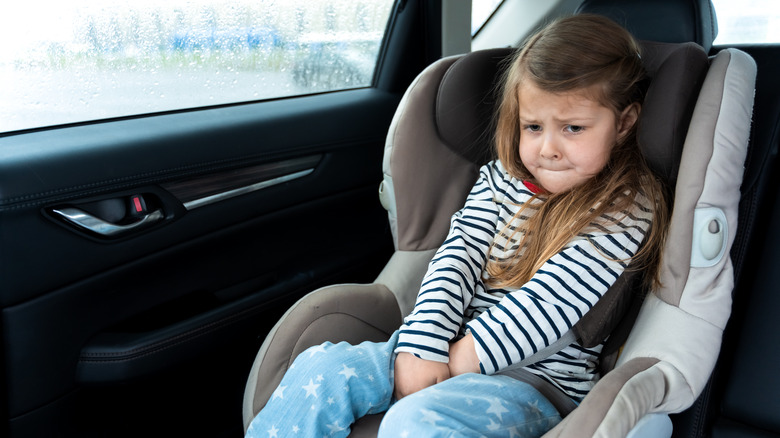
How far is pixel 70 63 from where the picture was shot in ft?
5.05

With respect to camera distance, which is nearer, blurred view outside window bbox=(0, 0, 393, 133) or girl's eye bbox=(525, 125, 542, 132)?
girl's eye bbox=(525, 125, 542, 132)

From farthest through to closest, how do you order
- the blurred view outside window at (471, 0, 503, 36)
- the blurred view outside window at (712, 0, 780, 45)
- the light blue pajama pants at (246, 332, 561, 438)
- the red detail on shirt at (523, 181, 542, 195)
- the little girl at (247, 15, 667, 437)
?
the blurred view outside window at (471, 0, 503, 36) → the blurred view outside window at (712, 0, 780, 45) → the red detail on shirt at (523, 181, 542, 195) → the little girl at (247, 15, 667, 437) → the light blue pajama pants at (246, 332, 561, 438)

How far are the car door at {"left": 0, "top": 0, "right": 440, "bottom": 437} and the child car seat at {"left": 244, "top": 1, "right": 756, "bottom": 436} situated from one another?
0.35 metres

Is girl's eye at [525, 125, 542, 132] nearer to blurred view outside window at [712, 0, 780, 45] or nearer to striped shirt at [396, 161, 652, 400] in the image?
striped shirt at [396, 161, 652, 400]

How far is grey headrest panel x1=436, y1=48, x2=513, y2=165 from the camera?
5.03 feet

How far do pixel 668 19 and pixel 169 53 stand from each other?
3.88 ft

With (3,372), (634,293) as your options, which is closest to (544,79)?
(634,293)

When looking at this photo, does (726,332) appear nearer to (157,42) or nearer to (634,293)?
(634,293)

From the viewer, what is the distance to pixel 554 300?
124 cm

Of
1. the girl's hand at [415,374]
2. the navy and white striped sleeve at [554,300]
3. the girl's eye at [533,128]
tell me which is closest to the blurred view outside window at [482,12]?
the girl's eye at [533,128]

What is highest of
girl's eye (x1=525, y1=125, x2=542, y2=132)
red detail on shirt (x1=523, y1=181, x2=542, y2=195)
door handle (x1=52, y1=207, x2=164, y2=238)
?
girl's eye (x1=525, y1=125, x2=542, y2=132)

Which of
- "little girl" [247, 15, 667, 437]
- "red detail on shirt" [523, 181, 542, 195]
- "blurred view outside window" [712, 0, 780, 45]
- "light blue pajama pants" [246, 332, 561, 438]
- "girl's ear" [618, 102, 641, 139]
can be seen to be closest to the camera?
"light blue pajama pants" [246, 332, 561, 438]

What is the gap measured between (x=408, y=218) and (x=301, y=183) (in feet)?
1.26

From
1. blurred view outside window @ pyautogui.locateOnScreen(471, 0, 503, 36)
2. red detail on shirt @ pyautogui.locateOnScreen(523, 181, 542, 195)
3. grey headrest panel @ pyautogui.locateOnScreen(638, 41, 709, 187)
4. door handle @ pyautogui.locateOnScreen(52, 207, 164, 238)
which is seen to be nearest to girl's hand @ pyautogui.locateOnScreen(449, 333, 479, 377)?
red detail on shirt @ pyautogui.locateOnScreen(523, 181, 542, 195)
